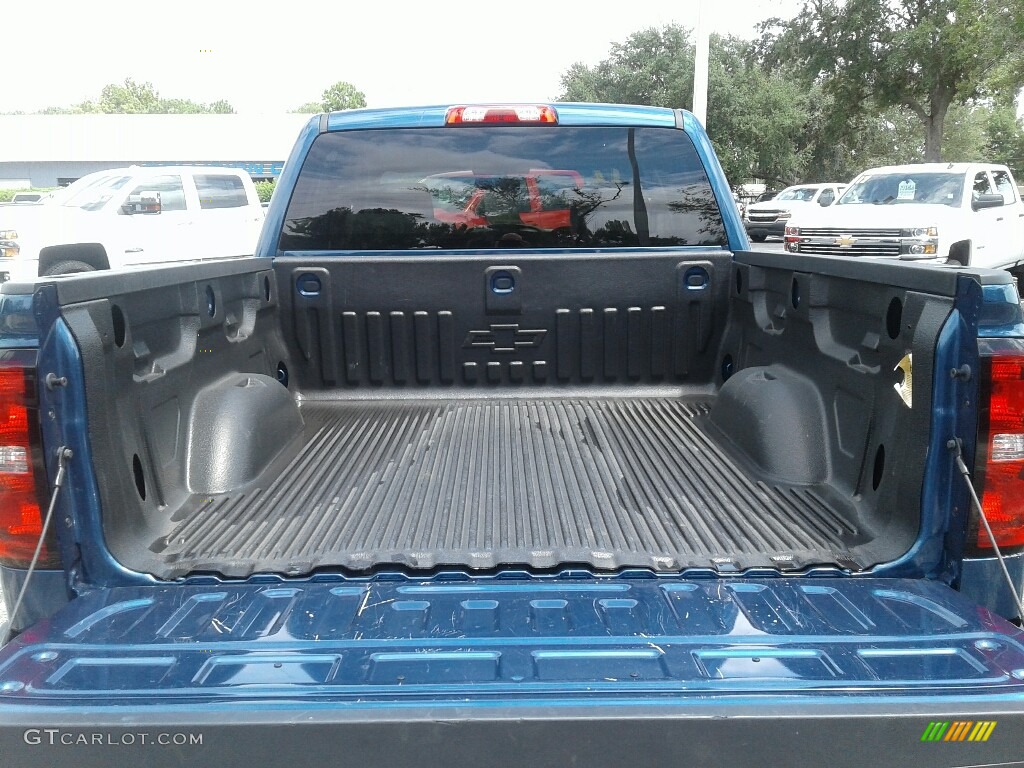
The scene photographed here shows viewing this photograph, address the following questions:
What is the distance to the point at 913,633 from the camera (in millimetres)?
1828

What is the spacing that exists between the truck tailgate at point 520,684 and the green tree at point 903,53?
2554 cm

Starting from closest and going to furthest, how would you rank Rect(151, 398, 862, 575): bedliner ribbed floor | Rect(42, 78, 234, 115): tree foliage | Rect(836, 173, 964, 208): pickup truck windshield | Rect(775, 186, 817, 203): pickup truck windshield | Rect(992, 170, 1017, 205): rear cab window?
1. Rect(151, 398, 862, 575): bedliner ribbed floor
2. Rect(836, 173, 964, 208): pickup truck windshield
3. Rect(992, 170, 1017, 205): rear cab window
4. Rect(775, 186, 817, 203): pickup truck windshield
5. Rect(42, 78, 234, 115): tree foliage

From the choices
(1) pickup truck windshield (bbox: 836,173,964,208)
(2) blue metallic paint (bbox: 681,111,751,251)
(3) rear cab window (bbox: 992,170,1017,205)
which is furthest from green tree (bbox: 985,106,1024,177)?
(2) blue metallic paint (bbox: 681,111,751,251)

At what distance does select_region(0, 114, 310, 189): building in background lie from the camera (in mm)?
53188

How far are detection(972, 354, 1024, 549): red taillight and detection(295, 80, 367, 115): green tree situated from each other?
254 ft

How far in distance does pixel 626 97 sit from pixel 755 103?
198 inches

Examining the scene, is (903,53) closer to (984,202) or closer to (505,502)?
(984,202)

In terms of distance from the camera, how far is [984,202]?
1312 centimetres

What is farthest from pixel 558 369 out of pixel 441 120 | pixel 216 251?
pixel 216 251

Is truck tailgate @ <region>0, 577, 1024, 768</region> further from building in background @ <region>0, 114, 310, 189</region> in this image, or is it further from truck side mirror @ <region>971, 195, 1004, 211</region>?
building in background @ <region>0, 114, 310, 189</region>

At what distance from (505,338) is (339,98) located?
81332mm

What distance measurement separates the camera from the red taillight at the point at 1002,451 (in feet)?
6.30

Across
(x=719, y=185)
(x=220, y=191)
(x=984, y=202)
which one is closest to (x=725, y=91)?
(x=984, y=202)

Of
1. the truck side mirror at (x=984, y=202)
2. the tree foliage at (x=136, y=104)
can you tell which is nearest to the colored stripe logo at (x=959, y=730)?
the truck side mirror at (x=984, y=202)
